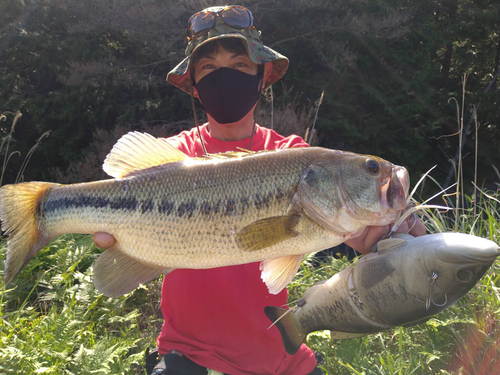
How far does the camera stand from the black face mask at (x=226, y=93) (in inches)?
110

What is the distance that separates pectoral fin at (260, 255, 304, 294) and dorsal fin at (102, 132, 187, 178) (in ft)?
2.50

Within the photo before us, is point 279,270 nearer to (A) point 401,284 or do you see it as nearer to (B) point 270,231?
(B) point 270,231

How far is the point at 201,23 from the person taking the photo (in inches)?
115

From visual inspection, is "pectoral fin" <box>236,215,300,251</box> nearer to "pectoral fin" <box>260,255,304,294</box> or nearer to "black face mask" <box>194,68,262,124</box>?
"pectoral fin" <box>260,255,304,294</box>

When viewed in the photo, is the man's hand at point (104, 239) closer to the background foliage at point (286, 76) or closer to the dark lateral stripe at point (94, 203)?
the dark lateral stripe at point (94, 203)

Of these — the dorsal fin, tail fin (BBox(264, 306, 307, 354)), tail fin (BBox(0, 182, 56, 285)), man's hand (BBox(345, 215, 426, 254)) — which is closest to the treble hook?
man's hand (BBox(345, 215, 426, 254))

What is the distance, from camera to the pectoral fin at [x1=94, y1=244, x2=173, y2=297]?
2.18 meters

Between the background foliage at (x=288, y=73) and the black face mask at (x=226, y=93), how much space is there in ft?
17.6

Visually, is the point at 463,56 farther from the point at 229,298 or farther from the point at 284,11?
the point at 229,298

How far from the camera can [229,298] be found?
2.59 meters

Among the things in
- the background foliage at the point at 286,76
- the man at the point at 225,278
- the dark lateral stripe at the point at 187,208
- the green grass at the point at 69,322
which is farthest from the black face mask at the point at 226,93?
the background foliage at the point at 286,76

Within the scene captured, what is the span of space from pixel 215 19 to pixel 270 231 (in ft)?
5.61

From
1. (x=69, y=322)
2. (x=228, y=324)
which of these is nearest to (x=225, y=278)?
(x=228, y=324)

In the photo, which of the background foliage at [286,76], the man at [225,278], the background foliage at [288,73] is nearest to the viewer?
the man at [225,278]
